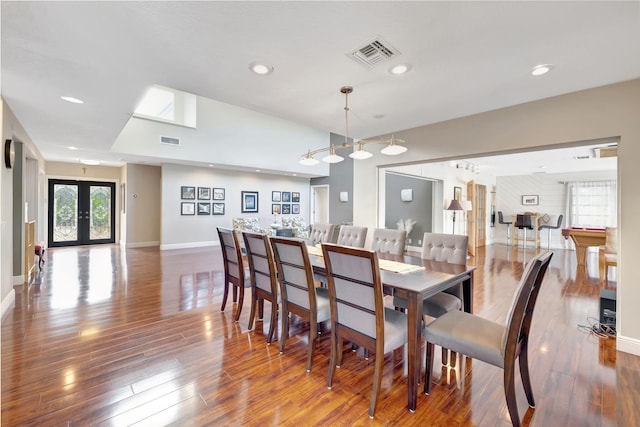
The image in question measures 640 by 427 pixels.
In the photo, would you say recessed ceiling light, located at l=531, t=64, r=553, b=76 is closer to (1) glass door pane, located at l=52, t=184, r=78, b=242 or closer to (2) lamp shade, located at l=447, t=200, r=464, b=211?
(2) lamp shade, located at l=447, t=200, r=464, b=211

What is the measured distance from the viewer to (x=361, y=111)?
3.52 metres

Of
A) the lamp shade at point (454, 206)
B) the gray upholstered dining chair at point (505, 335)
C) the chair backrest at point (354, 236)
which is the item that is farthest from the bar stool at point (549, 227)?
the gray upholstered dining chair at point (505, 335)

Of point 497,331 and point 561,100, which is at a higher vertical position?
point 561,100

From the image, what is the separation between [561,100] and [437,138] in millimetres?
→ 1346

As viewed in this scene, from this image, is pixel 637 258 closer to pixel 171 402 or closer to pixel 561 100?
pixel 561 100

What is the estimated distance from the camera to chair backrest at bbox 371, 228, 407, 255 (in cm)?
320

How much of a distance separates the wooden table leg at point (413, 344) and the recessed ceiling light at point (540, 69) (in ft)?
7.32

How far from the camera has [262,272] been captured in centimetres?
271

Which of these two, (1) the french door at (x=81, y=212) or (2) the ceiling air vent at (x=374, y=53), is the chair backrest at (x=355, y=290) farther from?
(1) the french door at (x=81, y=212)

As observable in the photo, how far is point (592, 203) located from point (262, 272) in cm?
1052

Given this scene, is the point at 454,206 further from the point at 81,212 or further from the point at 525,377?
the point at 81,212

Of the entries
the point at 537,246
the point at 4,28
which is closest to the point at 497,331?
the point at 4,28

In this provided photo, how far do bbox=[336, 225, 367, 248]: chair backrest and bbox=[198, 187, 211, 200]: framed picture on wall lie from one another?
20.7 feet

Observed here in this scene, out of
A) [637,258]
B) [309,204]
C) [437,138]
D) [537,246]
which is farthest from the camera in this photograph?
[309,204]
